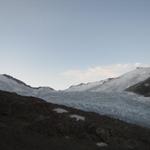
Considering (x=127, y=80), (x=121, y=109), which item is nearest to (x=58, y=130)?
(x=121, y=109)

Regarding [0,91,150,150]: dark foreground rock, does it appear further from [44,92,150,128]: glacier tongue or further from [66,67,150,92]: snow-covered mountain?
[66,67,150,92]: snow-covered mountain

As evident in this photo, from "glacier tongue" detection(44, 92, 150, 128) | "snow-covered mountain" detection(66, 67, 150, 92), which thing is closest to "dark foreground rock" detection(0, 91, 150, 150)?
"glacier tongue" detection(44, 92, 150, 128)

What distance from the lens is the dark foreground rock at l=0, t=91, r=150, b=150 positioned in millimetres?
22469

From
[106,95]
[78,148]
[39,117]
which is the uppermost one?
[106,95]

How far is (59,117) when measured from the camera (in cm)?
2834

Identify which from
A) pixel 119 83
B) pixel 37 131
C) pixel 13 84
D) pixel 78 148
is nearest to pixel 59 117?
pixel 37 131

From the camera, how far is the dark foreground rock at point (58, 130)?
22469 mm

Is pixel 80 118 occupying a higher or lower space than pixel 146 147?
higher

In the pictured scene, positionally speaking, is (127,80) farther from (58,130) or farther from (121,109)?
(58,130)

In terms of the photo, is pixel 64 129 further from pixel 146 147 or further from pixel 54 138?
pixel 146 147

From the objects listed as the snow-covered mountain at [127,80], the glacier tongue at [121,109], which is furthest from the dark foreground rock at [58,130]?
the snow-covered mountain at [127,80]

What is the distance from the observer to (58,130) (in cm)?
2556

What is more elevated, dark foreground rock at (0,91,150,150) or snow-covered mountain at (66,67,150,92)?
snow-covered mountain at (66,67,150,92)

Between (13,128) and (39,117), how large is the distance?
3488mm
